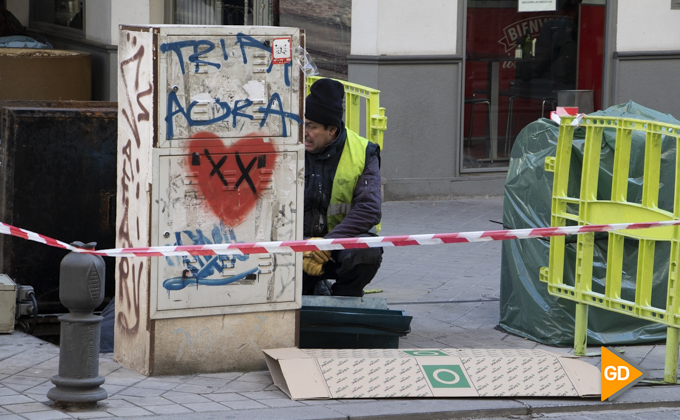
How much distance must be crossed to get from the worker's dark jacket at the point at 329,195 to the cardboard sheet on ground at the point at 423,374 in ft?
2.86

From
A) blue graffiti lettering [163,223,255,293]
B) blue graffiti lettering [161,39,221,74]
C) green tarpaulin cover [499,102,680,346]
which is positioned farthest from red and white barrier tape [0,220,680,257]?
blue graffiti lettering [161,39,221,74]

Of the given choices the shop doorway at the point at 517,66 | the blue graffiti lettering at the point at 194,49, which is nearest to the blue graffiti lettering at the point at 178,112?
the blue graffiti lettering at the point at 194,49

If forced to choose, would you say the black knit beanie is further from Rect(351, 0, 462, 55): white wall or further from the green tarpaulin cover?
Rect(351, 0, 462, 55): white wall

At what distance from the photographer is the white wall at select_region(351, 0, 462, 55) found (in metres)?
10.2

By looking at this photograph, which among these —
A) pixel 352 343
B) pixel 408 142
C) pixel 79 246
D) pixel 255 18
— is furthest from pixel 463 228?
pixel 79 246

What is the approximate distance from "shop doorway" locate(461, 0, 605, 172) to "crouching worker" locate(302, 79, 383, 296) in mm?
5313

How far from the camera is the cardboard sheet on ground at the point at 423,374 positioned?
4691mm

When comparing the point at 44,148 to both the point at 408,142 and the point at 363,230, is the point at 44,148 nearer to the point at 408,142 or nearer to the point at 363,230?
the point at 363,230

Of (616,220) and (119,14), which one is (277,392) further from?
(119,14)

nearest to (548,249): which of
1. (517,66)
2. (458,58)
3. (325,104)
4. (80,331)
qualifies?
(325,104)

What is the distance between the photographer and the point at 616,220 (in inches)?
210

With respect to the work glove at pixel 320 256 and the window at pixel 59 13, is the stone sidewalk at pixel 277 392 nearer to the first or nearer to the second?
the work glove at pixel 320 256

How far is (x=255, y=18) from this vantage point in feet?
36.2

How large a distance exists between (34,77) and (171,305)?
7.22 meters
